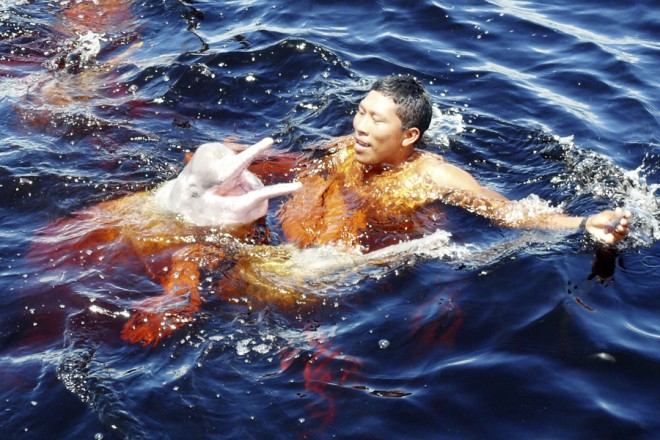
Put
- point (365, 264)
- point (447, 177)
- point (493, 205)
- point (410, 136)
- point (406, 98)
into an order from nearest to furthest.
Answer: point (365, 264), point (493, 205), point (447, 177), point (406, 98), point (410, 136)

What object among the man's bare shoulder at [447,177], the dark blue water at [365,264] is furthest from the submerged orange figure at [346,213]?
the dark blue water at [365,264]

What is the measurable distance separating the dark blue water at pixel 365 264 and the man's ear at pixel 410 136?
28.8 inches

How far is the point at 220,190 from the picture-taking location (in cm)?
569

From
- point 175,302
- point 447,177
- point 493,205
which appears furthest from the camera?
point 447,177

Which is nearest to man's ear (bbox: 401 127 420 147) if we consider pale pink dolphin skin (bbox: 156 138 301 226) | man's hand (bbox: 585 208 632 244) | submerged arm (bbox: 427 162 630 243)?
submerged arm (bbox: 427 162 630 243)

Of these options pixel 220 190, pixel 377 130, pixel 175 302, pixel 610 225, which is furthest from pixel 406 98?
pixel 175 302

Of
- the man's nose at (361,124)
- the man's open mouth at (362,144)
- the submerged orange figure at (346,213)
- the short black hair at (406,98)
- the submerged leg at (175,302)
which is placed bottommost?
the submerged leg at (175,302)

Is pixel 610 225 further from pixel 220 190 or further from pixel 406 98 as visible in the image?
pixel 220 190

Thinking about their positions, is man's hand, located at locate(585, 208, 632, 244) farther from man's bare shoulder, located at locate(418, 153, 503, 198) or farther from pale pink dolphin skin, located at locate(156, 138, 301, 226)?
pale pink dolphin skin, located at locate(156, 138, 301, 226)

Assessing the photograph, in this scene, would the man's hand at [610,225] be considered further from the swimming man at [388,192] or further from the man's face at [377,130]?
the man's face at [377,130]

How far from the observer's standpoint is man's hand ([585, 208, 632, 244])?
193 inches

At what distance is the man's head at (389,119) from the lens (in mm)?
6324

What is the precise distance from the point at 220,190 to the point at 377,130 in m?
1.44

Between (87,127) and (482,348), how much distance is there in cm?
460
